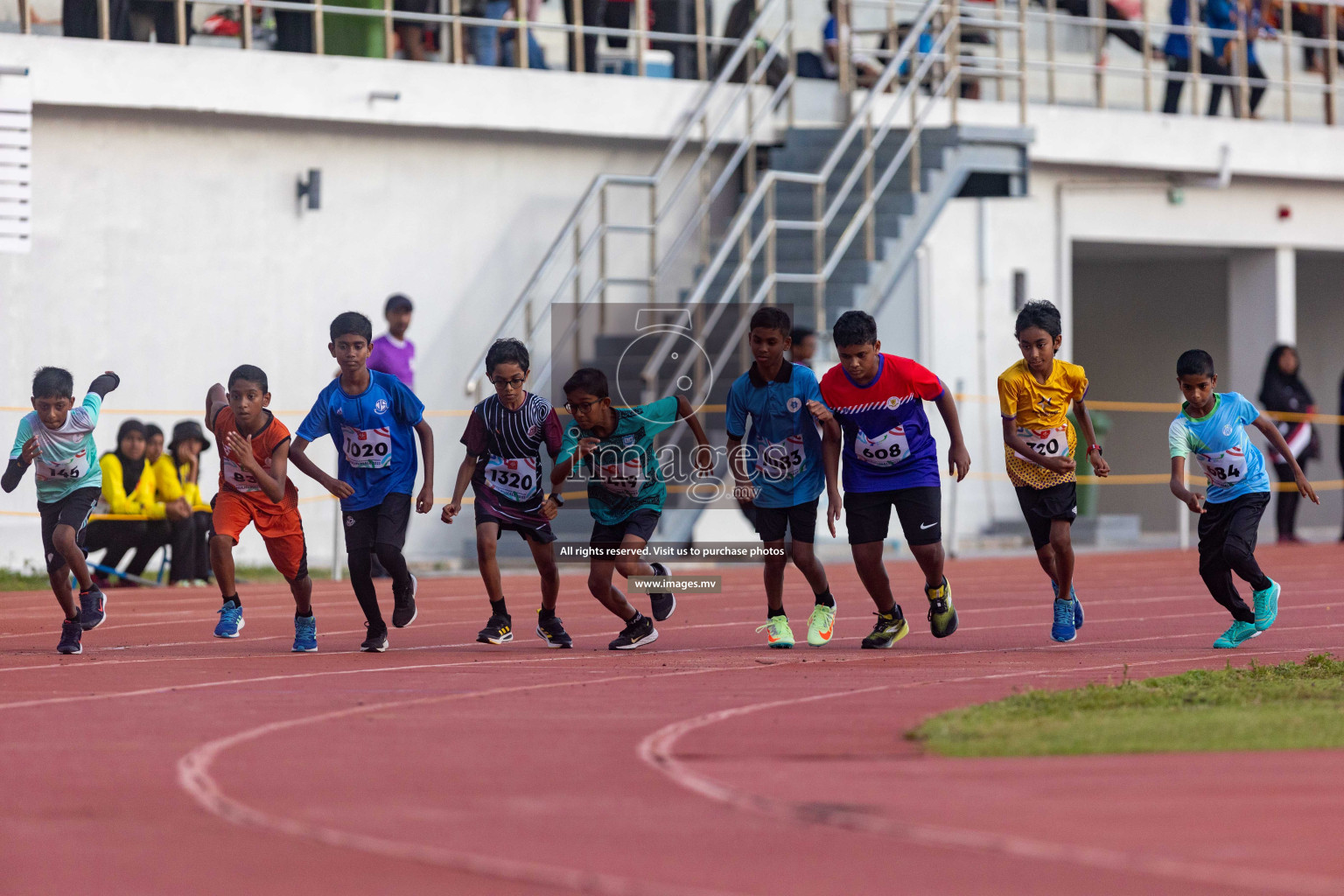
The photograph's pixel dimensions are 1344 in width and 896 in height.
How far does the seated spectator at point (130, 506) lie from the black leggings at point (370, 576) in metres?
6.43

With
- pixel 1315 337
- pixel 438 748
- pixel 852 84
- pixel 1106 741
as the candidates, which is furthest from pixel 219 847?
pixel 1315 337

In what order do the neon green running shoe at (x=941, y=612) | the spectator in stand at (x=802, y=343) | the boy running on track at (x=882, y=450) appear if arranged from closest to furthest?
the boy running on track at (x=882, y=450) < the neon green running shoe at (x=941, y=612) < the spectator in stand at (x=802, y=343)

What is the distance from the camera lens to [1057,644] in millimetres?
10859

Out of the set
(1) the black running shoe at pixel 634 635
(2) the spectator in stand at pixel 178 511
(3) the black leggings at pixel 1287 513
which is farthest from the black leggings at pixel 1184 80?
(1) the black running shoe at pixel 634 635

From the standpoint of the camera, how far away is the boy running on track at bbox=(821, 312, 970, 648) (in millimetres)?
10312

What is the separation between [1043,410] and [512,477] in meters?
2.83

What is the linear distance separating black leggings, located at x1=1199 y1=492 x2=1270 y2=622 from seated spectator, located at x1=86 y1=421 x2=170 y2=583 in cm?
917

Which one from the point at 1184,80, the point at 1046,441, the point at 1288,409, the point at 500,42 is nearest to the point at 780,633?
the point at 1046,441

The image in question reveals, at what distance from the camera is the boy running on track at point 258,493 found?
10797 millimetres

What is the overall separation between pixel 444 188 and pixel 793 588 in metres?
6.71

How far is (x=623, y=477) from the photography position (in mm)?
10391

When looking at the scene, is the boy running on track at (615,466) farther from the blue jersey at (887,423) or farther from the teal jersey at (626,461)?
the blue jersey at (887,423)

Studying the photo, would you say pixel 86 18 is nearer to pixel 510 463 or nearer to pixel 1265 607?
pixel 510 463

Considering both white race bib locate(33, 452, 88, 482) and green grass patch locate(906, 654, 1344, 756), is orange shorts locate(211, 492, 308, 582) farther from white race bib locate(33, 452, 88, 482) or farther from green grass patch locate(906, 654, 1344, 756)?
green grass patch locate(906, 654, 1344, 756)
